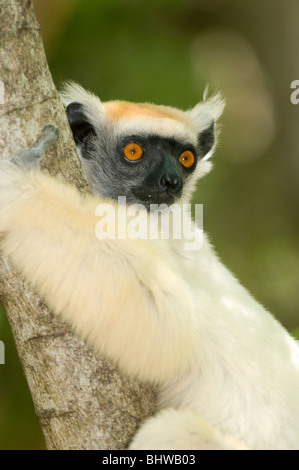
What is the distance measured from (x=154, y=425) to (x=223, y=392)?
1.89ft

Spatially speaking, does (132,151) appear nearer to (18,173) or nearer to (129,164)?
(129,164)

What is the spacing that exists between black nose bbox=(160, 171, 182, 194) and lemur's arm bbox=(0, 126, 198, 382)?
4.06 feet

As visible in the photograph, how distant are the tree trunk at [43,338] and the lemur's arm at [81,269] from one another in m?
0.07

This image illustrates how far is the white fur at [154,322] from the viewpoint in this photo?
2951mm

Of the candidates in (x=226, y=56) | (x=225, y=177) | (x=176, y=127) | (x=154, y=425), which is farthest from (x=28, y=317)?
(x=226, y=56)

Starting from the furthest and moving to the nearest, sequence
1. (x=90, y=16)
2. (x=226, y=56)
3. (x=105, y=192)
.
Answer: (x=226, y=56) < (x=90, y=16) < (x=105, y=192)

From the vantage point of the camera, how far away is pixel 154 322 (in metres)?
3.07

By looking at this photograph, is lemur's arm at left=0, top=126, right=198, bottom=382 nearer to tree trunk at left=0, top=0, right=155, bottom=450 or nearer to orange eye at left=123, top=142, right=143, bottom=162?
tree trunk at left=0, top=0, right=155, bottom=450

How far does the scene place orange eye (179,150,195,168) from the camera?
4.79m

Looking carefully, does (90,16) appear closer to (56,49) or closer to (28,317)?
(56,49)

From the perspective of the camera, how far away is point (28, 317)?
9.72 ft

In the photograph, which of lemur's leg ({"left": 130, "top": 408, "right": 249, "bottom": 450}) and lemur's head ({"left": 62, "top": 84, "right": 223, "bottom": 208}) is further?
lemur's head ({"left": 62, "top": 84, "right": 223, "bottom": 208})

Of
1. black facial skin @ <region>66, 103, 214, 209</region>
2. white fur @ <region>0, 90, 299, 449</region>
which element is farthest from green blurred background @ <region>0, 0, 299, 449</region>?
white fur @ <region>0, 90, 299, 449</region>

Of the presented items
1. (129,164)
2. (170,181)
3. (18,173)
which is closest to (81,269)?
(18,173)
